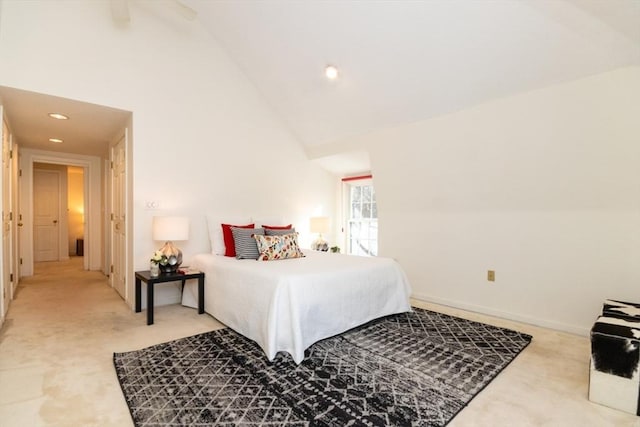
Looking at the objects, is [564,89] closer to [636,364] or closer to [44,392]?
[636,364]

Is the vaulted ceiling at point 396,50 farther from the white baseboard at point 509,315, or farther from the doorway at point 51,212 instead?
the doorway at point 51,212

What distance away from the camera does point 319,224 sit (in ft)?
16.0

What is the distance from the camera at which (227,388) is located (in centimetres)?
192

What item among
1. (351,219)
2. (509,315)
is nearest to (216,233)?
(351,219)

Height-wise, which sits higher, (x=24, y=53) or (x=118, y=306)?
(x=24, y=53)

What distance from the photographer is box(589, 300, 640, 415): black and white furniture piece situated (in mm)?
1736

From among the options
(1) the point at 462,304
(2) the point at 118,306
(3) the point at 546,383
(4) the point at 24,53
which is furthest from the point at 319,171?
(3) the point at 546,383

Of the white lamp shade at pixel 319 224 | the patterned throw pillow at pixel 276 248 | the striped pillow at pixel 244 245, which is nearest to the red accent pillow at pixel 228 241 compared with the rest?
the striped pillow at pixel 244 245

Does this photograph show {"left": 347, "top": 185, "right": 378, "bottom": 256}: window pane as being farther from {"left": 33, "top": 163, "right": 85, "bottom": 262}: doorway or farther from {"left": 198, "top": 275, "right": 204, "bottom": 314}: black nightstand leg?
{"left": 33, "top": 163, "right": 85, "bottom": 262}: doorway

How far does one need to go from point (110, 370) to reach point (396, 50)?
3.33 meters

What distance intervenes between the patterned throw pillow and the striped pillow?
0.08 meters

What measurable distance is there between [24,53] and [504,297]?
4.96m

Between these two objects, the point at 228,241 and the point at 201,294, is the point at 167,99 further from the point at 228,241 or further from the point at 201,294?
the point at 201,294

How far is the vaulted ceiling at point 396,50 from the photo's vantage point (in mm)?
2229
